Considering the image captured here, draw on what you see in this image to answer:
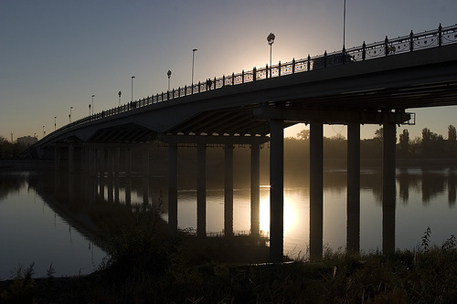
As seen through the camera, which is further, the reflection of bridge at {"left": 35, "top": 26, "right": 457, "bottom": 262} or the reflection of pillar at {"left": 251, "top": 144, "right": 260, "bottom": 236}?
the reflection of pillar at {"left": 251, "top": 144, "right": 260, "bottom": 236}

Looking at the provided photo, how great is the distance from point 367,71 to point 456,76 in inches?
153

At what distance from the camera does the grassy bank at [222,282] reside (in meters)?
8.78

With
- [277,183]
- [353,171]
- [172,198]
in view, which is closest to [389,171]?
[353,171]

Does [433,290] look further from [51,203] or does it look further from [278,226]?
[51,203]

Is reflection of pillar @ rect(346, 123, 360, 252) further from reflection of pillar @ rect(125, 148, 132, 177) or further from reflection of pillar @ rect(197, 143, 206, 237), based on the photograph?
reflection of pillar @ rect(125, 148, 132, 177)

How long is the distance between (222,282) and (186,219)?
2161 centimetres

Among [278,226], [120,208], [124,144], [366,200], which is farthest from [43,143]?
[278,226]

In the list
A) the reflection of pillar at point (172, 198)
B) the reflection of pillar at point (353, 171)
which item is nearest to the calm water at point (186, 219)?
the reflection of pillar at point (172, 198)

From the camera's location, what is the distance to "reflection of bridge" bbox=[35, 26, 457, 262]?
20250mm

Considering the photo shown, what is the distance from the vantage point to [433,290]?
346 inches

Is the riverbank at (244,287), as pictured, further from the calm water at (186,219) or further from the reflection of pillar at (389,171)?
the reflection of pillar at (389,171)

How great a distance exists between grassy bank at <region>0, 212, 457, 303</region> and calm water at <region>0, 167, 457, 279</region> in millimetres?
5765

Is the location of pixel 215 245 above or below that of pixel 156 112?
below

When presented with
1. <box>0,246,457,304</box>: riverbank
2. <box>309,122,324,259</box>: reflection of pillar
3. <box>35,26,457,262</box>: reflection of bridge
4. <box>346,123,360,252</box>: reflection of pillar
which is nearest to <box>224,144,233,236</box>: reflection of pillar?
<box>35,26,457,262</box>: reflection of bridge
